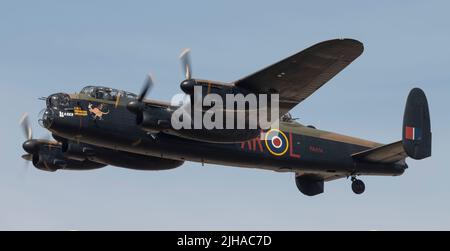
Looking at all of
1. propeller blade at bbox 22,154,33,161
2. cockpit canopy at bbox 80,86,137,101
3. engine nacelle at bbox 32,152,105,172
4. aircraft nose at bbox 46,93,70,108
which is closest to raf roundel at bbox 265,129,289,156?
cockpit canopy at bbox 80,86,137,101

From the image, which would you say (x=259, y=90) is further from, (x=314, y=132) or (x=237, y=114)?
(x=314, y=132)

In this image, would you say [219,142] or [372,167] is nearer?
[219,142]

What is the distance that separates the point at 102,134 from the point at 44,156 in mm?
5436

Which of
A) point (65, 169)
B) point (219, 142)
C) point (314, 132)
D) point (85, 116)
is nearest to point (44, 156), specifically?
point (65, 169)

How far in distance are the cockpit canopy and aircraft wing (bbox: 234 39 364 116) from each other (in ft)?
11.8

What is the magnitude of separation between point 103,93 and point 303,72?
19.8 feet

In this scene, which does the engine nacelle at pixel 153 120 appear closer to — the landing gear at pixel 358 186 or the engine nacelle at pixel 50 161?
the engine nacelle at pixel 50 161

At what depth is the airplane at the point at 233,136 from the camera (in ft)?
86.2

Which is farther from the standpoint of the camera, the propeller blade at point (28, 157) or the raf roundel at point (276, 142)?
the propeller blade at point (28, 157)

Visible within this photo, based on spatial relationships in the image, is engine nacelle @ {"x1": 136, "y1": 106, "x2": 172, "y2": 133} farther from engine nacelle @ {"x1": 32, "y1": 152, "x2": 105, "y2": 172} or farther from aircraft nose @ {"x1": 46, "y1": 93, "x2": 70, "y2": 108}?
engine nacelle @ {"x1": 32, "y1": 152, "x2": 105, "y2": 172}

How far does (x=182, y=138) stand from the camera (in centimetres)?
2767

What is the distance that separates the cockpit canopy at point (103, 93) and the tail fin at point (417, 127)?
9.53 m

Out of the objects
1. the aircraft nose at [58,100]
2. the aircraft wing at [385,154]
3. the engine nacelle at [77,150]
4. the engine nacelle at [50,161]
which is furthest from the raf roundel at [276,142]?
the engine nacelle at [50,161]

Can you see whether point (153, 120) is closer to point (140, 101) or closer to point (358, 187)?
point (140, 101)
